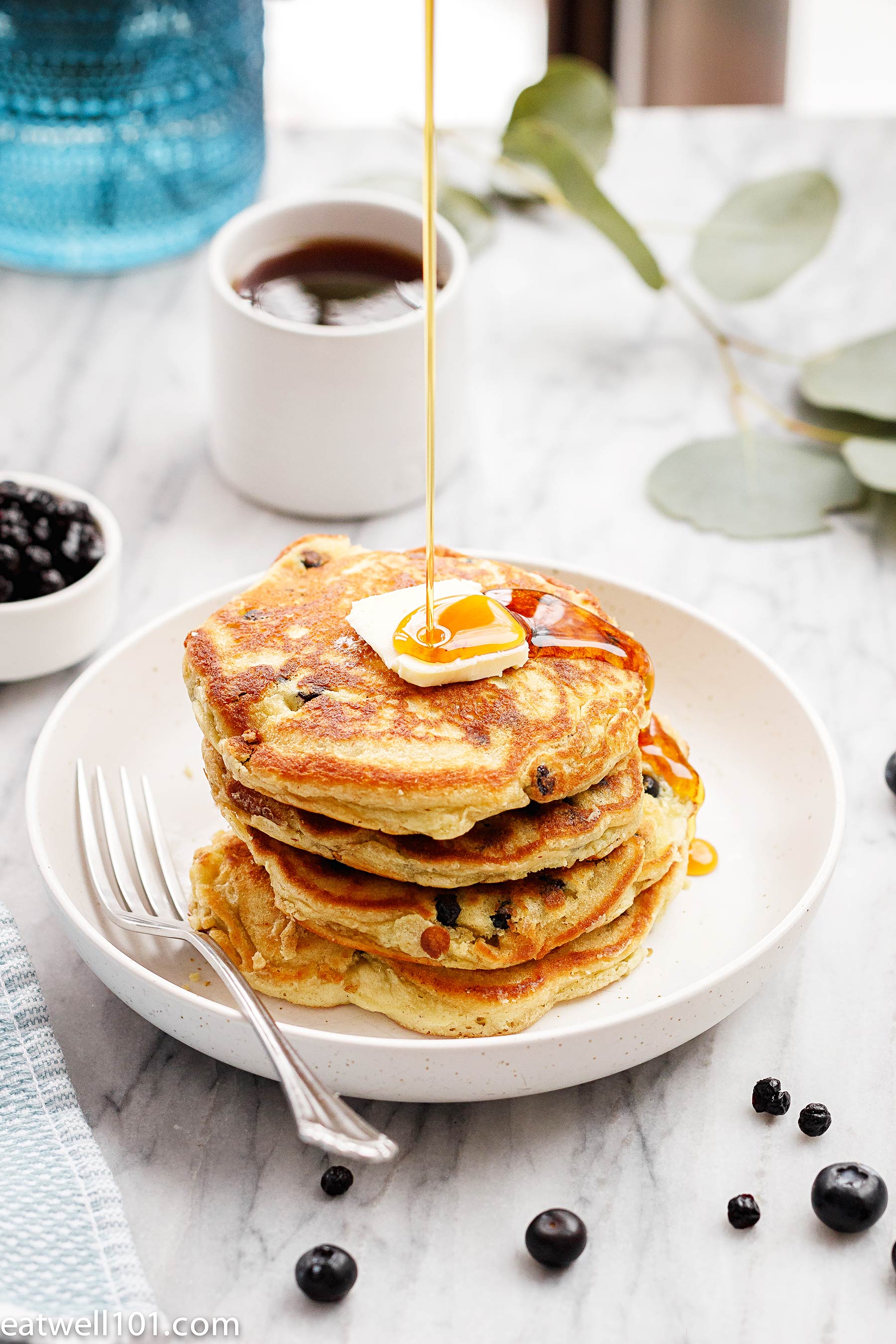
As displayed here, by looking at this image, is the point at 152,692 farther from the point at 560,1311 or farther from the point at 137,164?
the point at 137,164

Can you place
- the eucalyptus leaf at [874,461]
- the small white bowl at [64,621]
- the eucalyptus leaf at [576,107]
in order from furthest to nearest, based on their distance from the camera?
the eucalyptus leaf at [576,107] < the eucalyptus leaf at [874,461] < the small white bowl at [64,621]

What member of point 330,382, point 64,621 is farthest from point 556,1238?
point 330,382

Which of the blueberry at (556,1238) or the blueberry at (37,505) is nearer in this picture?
the blueberry at (556,1238)

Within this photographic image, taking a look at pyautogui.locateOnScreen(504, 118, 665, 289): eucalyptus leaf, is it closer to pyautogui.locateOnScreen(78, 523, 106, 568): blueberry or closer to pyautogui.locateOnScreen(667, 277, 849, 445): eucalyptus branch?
pyautogui.locateOnScreen(667, 277, 849, 445): eucalyptus branch

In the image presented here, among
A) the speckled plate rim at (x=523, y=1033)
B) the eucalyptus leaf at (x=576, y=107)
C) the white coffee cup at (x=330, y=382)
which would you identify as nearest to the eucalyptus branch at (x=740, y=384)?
the eucalyptus leaf at (x=576, y=107)

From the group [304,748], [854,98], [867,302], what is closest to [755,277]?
[867,302]

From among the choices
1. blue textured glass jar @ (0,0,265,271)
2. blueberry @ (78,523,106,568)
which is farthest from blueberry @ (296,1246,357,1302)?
blue textured glass jar @ (0,0,265,271)

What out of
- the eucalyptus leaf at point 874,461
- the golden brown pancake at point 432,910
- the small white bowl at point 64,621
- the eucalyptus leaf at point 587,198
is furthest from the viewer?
the eucalyptus leaf at point 587,198

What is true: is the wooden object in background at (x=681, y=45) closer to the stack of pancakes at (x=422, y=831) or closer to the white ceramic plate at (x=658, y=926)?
the white ceramic plate at (x=658, y=926)
